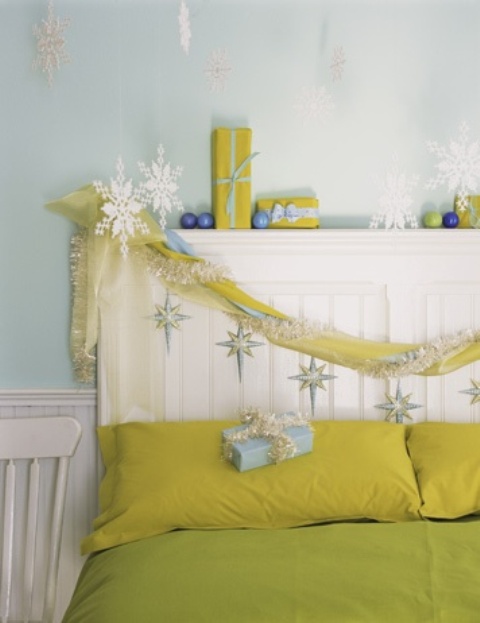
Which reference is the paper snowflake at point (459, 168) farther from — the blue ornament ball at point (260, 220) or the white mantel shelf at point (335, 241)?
the blue ornament ball at point (260, 220)

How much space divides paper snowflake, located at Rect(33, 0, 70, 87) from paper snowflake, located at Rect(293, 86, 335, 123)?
0.77 metres

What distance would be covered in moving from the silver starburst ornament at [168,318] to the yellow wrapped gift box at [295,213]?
0.43 meters

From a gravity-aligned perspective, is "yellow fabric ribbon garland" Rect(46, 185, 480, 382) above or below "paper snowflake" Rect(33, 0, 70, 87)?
below

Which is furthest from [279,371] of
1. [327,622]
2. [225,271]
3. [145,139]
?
[327,622]

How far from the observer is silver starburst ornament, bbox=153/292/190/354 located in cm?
302

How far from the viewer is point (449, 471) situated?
106 inches

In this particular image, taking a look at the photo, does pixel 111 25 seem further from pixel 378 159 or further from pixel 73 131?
pixel 378 159

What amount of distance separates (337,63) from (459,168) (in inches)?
21.1

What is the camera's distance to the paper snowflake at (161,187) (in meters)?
2.88

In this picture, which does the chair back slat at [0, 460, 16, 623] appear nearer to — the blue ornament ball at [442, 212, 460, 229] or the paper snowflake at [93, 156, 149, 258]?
the paper snowflake at [93, 156, 149, 258]

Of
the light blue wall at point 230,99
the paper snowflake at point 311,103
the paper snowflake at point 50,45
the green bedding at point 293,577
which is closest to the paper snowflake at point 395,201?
the light blue wall at point 230,99

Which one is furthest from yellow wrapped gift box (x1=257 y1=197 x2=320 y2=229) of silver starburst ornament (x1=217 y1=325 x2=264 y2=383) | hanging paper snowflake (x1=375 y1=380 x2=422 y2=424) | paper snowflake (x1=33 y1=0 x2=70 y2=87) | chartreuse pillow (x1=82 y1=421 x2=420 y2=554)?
paper snowflake (x1=33 y1=0 x2=70 y2=87)

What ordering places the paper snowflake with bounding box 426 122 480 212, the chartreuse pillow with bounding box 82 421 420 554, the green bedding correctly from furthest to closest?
the paper snowflake with bounding box 426 122 480 212
the chartreuse pillow with bounding box 82 421 420 554
the green bedding

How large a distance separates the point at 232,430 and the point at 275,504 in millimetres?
256
